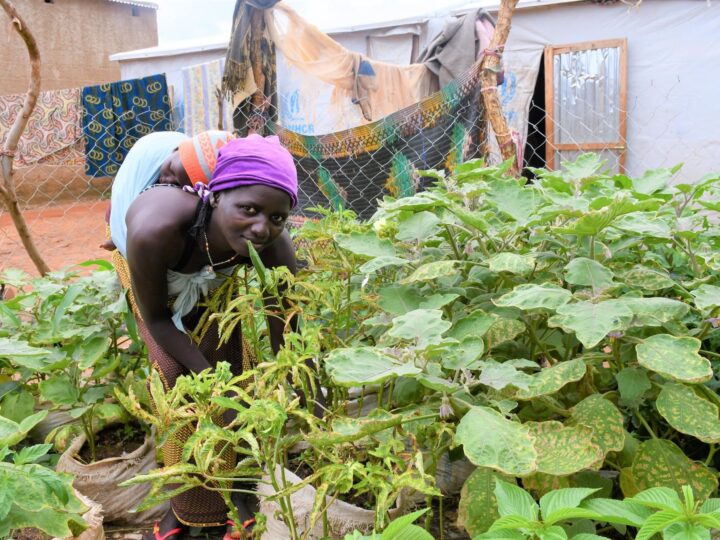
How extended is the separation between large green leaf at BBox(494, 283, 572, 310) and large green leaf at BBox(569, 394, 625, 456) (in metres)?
0.17

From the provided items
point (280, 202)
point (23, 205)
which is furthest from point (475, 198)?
point (23, 205)

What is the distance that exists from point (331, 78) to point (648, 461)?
4.35m

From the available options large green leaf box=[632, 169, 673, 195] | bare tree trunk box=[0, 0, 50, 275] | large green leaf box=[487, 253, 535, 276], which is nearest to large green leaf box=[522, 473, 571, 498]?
large green leaf box=[487, 253, 535, 276]

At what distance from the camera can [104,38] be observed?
13.2 metres

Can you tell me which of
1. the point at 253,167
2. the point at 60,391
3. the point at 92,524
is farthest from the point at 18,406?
the point at 253,167

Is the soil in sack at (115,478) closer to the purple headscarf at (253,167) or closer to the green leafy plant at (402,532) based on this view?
the purple headscarf at (253,167)

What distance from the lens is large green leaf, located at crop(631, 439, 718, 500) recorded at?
1043mm

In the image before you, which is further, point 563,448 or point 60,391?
point 60,391

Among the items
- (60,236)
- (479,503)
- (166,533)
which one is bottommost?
(60,236)

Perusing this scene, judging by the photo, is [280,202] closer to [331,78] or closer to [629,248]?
[629,248]

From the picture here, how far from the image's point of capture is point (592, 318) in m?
0.94

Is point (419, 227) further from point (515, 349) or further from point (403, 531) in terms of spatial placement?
Result: point (403, 531)

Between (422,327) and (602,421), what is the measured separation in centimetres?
32

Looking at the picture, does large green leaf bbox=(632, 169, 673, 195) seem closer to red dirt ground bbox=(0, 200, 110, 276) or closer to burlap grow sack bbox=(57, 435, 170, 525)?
burlap grow sack bbox=(57, 435, 170, 525)
